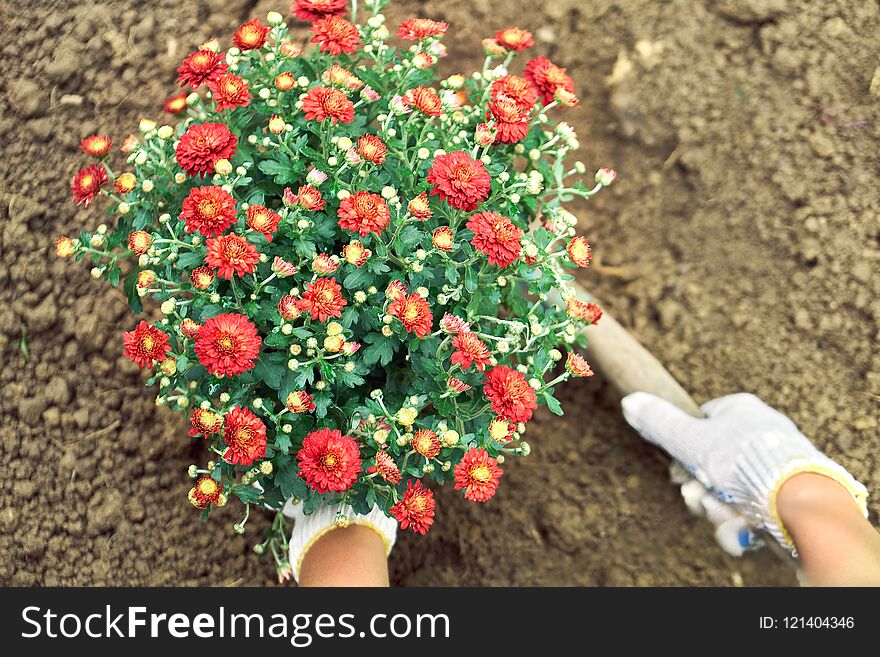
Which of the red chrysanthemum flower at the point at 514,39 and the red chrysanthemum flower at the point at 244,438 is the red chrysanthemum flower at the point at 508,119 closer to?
the red chrysanthemum flower at the point at 514,39

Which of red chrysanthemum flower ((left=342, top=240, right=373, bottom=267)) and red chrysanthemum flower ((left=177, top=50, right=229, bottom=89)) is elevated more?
red chrysanthemum flower ((left=177, top=50, right=229, bottom=89))

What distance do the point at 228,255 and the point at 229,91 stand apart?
→ 0.32 m

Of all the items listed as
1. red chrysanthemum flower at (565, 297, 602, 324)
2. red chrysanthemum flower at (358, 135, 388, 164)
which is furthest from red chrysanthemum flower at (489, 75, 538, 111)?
red chrysanthemum flower at (565, 297, 602, 324)

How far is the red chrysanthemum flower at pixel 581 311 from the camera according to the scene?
4.84 feet

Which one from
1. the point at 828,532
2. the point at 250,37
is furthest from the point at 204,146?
the point at 828,532

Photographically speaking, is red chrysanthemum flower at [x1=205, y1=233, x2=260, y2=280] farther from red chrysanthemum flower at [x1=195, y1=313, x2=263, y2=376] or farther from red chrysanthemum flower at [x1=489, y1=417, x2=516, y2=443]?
red chrysanthemum flower at [x1=489, y1=417, x2=516, y2=443]

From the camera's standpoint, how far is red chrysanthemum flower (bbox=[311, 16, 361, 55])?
1427 millimetres

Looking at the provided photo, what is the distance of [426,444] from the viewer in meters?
1.33

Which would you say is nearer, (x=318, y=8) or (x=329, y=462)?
(x=329, y=462)

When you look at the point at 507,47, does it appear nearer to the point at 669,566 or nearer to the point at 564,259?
the point at 564,259

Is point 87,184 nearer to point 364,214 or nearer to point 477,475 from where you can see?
point 364,214

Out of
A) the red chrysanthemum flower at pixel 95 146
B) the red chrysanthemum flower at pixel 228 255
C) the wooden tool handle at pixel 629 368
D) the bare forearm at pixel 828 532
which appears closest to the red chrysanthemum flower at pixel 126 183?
the red chrysanthemum flower at pixel 95 146

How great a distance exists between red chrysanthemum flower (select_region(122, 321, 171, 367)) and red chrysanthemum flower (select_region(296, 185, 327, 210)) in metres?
0.34

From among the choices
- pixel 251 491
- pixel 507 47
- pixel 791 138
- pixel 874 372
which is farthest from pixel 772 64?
pixel 251 491
